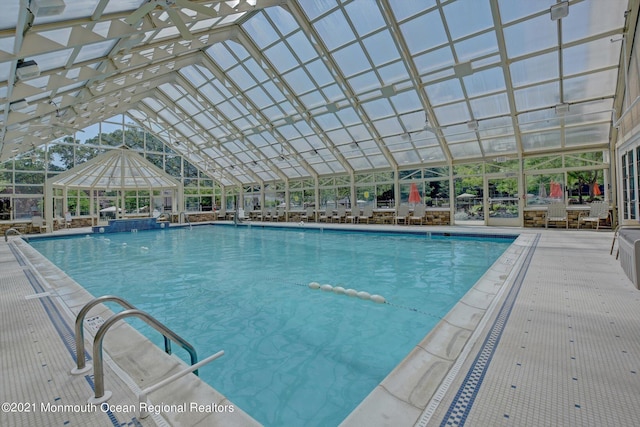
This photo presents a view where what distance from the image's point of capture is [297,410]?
2.26 metres

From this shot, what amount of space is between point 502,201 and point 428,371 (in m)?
10.9

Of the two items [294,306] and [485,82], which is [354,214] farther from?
[294,306]

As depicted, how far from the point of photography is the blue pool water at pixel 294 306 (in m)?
2.54

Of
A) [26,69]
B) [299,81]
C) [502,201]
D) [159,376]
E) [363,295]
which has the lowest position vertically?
[363,295]

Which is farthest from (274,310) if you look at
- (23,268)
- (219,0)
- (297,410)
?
(219,0)

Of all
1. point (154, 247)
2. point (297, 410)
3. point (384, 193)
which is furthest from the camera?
point (384, 193)

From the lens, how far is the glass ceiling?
470cm

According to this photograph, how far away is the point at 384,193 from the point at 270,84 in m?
6.70

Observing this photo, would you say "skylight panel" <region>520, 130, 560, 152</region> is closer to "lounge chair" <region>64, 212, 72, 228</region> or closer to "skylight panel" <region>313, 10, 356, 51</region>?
"skylight panel" <region>313, 10, 356, 51</region>

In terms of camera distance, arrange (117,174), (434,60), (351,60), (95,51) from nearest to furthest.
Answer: (95,51) → (434,60) → (351,60) → (117,174)

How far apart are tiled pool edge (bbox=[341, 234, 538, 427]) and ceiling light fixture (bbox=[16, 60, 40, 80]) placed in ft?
17.2

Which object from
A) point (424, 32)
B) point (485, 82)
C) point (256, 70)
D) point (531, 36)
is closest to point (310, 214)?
point (256, 70)

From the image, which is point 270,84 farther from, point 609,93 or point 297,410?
point 297,410

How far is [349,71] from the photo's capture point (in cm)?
948
